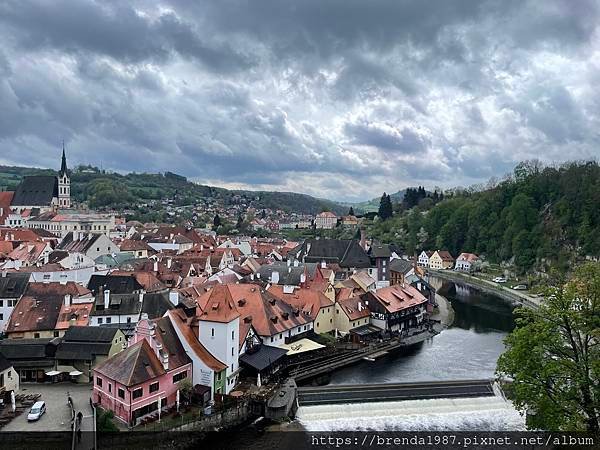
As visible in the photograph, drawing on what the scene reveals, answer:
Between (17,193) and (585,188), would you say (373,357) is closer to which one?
(585,188)

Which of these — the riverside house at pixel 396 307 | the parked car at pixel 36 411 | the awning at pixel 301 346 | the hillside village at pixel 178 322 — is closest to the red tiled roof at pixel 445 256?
the hillside village at pixel 178 322

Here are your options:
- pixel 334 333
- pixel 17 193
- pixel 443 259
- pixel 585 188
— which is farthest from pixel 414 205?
pixel 334 333

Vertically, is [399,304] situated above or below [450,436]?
above

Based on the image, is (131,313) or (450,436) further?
(131,313)

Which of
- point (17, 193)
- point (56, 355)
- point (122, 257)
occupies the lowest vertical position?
point (56, 355)

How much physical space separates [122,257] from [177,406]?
4518 centimetres

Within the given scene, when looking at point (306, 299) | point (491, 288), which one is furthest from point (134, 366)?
point (491, 288)

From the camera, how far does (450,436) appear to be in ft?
97.0

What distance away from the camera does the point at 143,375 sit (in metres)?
28.5

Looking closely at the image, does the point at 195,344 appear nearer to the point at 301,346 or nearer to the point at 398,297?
the point at 301,346

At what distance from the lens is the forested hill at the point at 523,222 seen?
99.4 meters

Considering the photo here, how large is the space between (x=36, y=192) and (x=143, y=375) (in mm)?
100637

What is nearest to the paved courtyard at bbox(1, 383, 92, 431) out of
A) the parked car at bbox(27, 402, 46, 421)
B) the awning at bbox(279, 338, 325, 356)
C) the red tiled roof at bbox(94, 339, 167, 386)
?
the parked car at bbox(27, 402, 46, 421)

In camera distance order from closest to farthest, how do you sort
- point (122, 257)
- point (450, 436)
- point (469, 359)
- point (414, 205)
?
1. point (450, 436)
2. point (469, 359)
3. point (122, 257)
4. point (414, 205)
